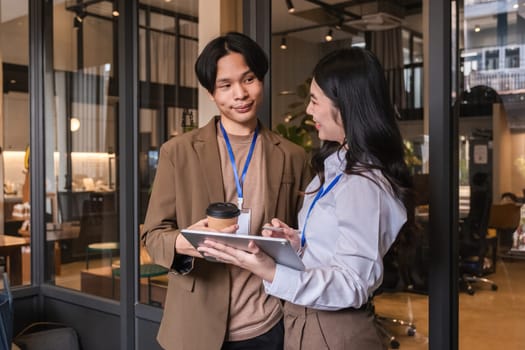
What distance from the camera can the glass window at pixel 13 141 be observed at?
3832mm

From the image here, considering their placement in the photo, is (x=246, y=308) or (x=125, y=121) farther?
(x=125, y=121)

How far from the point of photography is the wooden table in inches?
147

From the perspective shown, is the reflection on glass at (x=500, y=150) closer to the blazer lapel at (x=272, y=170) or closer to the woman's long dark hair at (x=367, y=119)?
the blazer lapel at (x=272, y=170)

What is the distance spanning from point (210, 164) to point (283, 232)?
324 mm

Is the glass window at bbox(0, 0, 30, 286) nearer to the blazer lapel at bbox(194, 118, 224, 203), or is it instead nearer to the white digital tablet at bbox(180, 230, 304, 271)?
the blazer lapel at bbox(194, 118, 224, 203)

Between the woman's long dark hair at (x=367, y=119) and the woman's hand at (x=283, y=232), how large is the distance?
0.94 feet

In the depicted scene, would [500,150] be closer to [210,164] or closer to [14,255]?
[14,255]

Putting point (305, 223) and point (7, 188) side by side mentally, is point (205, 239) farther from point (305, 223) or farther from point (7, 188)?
point (7, 188)

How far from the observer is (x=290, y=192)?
5.82 ft

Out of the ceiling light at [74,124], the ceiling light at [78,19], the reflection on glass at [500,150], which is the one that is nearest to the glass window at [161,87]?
the ceiling light at [74,124]

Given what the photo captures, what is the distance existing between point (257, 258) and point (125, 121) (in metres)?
1.99

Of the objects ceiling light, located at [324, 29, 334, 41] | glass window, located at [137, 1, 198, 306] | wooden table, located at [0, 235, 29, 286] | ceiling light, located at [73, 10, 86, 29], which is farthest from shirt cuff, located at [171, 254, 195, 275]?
ceiling light, located at [324, 29, 334, 41]

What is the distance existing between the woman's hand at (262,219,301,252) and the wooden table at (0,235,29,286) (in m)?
2.77

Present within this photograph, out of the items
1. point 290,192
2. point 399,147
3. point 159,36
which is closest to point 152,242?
point 290,192
